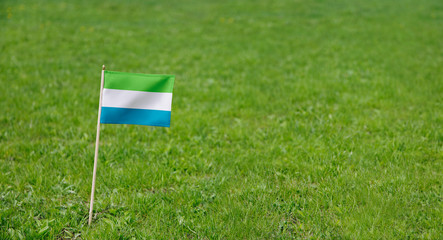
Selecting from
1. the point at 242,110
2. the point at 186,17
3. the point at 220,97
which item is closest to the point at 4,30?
the point at 186,17

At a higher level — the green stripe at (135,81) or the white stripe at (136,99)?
the green stripe at (135,81)

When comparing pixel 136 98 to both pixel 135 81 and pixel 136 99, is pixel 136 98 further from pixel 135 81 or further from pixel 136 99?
pixel 135 81

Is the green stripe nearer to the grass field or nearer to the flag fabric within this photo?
the flag fabric

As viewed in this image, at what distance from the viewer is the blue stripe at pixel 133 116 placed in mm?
3568

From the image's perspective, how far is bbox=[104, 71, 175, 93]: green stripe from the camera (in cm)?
348

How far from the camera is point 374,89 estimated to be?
23.5 ft

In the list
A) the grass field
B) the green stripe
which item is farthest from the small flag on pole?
the grass field

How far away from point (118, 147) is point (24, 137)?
5.32ft

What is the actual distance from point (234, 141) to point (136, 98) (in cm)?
224

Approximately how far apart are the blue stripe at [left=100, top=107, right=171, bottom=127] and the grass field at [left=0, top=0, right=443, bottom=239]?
3.16 ft

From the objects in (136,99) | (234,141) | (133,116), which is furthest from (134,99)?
(234,141)

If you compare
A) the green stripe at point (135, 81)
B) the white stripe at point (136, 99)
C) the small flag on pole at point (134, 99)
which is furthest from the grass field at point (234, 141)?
the green stripe at point (135, 81)

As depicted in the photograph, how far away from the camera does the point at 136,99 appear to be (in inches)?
140

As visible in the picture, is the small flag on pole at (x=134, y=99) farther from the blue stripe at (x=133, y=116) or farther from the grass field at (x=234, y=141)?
the grass field at (x=234, y=141)
